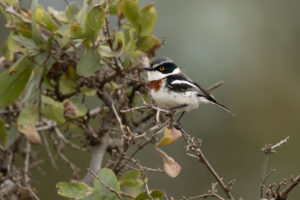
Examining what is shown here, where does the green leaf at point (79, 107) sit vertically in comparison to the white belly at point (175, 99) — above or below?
above

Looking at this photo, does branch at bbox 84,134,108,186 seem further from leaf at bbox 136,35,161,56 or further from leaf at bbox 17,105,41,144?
leaf at bbox 136,35,161,56

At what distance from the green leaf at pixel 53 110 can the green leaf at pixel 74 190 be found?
68cm

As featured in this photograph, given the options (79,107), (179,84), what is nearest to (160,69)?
(179,84)

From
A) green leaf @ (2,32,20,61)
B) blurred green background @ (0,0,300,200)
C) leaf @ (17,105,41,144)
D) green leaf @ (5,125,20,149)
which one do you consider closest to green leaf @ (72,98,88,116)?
leaf @ (17,105,41,144)

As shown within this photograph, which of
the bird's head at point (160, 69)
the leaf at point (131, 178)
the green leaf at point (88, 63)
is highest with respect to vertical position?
the green leaf at point (88, 63)

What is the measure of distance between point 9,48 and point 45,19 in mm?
365

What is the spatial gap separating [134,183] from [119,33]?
1000 millimetres

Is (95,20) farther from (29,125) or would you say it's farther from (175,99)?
(175,99)

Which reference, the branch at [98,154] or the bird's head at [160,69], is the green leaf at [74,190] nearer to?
the branch at [98,154]

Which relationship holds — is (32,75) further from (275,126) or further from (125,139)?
(275,126)

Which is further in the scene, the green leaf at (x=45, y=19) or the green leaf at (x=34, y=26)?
the green leaf at (x=45, y=19)

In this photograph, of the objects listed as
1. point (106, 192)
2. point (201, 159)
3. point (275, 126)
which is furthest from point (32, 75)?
point (275, 126)

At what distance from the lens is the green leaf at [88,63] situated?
10.4ft

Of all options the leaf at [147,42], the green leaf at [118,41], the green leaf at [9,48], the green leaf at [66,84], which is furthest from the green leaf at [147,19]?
the green leaf at [9,48]
